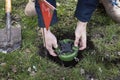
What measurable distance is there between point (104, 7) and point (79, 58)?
2.76 feet

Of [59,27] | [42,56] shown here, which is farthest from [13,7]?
[42,56]

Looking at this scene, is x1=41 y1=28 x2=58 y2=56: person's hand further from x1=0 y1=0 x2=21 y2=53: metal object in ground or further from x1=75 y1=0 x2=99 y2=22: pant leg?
x1=0 y1=0 x2=21 y2=53: metal object in ground

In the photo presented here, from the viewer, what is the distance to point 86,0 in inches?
101

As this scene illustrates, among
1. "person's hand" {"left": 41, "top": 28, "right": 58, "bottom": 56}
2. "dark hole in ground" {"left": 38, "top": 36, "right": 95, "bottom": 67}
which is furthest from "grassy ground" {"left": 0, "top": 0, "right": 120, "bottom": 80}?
"person's hand" {"left": 41, "top": 28, "right": 58, "bottom": 56}

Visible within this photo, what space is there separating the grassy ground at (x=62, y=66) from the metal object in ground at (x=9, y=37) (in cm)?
6

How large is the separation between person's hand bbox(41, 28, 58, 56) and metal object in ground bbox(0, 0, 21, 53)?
41 cm

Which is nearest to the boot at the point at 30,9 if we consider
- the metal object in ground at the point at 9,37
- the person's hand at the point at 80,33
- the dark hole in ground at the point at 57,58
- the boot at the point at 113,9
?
the metal object in ground at the point at 9,37

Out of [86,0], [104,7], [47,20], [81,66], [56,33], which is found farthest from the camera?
[104,7]

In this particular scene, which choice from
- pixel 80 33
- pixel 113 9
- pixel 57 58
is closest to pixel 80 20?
pixel 80 33

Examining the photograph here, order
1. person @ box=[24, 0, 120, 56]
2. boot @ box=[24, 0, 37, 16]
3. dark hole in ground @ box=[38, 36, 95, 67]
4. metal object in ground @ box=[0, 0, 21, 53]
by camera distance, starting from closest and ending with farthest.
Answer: person @ box=[24, 0, 120, 56], dark hole in ground @ box=[38, 36, 95, 67], metal object in ground @ box=[0, 0, 21, 53], boot @ box=[24, 0, 37, 16]

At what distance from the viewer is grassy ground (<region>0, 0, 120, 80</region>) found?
2.65 m

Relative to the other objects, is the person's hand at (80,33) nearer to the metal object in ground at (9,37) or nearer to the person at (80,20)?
the person at (80,20)

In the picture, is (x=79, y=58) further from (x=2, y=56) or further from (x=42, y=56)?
(x=2, y=56)

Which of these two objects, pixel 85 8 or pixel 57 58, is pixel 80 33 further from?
pixel 57 58
